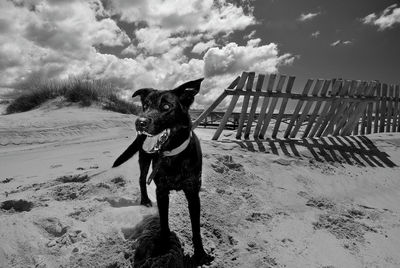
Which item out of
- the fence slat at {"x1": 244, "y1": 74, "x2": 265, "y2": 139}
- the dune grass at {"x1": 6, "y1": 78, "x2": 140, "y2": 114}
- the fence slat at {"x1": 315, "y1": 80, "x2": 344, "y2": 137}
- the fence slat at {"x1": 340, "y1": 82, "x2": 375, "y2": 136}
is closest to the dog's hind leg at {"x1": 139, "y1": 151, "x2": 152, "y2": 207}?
the fence slat at {"x1": 244, "y1": 74, "x2": 265, "y2": 139}

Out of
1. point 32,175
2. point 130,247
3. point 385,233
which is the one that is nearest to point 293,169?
point 385,233

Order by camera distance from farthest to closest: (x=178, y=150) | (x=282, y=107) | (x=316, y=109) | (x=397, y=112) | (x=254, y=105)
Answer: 1. (x=397, y=112)
2. (x=316, y=109)
3. (x=282, y=107)
4. (x=254, y=105)
5. (x=178, y=150)

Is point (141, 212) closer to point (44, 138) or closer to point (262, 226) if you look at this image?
point (262, 226)

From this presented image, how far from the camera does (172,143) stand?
216cm

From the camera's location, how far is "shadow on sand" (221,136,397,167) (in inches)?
249

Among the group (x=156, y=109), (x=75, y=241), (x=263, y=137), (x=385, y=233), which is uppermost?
(x=156, y=109)

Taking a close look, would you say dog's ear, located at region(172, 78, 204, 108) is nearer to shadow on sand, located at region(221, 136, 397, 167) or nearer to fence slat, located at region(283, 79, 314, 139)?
shadow on sand, located at region(221, 136, 397, 167)

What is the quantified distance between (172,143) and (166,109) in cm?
25

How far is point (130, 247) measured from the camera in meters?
2.46

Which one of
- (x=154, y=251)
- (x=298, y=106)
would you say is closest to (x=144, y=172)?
(x=154, y=251)

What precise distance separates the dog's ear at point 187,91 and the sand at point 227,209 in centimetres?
126

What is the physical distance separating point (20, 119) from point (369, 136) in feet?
32.7

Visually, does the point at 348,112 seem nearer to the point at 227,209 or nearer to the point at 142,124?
the point at 227,209

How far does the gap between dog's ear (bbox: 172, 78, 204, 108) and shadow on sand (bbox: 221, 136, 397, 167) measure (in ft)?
13.4
